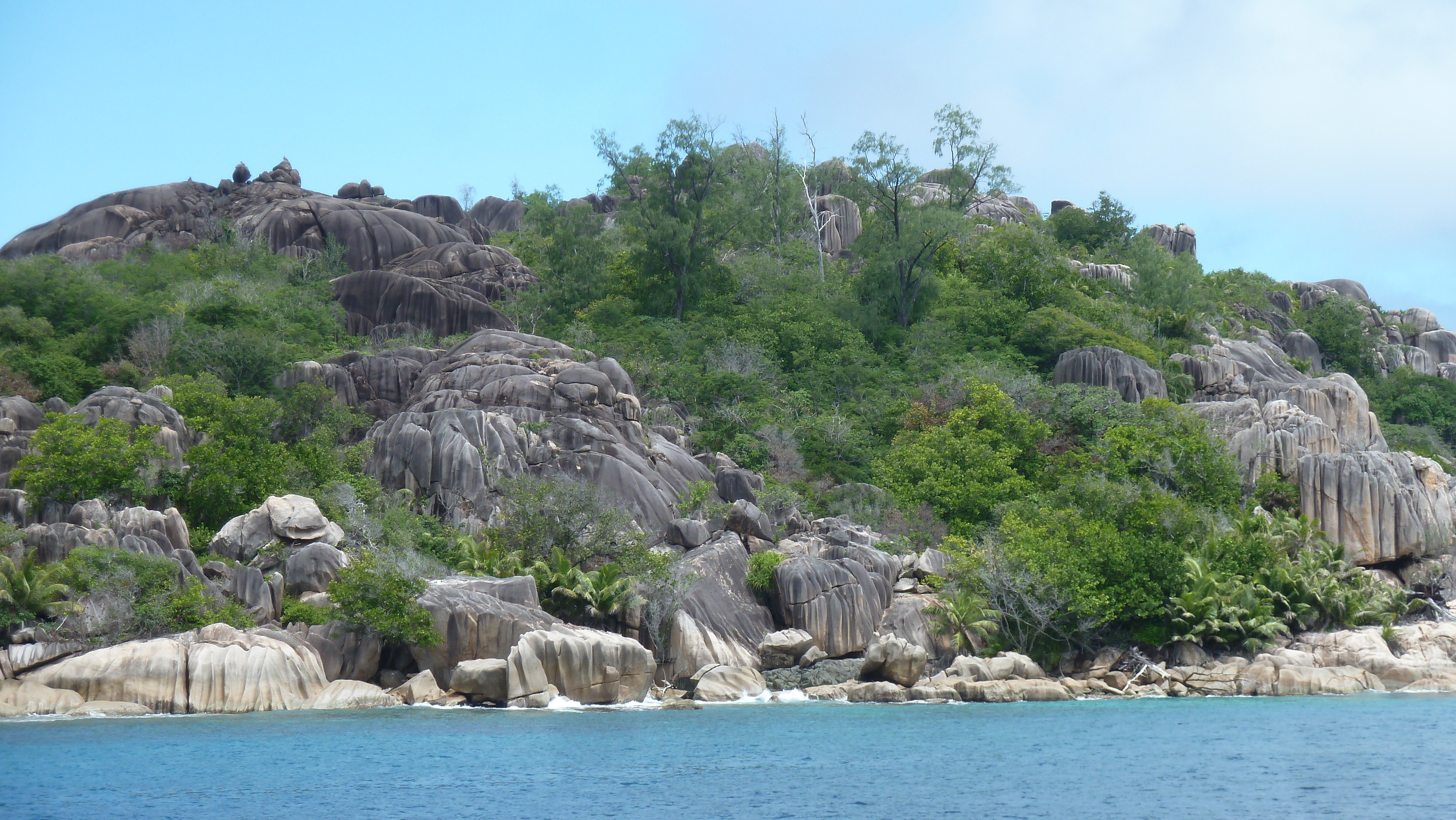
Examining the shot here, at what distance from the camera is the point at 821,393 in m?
58.7

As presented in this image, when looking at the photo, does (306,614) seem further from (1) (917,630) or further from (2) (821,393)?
(2) (821,393)

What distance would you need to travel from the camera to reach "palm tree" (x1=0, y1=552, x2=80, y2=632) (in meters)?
30.8

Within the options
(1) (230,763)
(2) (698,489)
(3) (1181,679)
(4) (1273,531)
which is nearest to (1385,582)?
(4) (1273,531)

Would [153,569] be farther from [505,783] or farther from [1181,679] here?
[1181,679]

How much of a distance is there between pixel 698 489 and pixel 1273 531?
21.7 meters

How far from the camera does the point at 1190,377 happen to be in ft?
195

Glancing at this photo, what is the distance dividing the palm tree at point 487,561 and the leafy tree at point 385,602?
386 cm

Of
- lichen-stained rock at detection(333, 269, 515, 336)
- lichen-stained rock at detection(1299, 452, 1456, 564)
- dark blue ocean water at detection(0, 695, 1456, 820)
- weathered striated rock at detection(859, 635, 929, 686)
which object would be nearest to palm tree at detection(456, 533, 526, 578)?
dark blue ocean water at detection(0, 695, 1456, 820)

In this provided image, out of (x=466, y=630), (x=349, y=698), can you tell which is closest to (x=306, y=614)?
(x=349, y=698)

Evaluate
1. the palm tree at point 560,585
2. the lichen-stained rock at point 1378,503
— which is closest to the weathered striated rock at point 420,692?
the palm tree at point 560,585

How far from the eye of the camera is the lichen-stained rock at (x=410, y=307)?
209 ft

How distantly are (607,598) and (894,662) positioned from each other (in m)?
9.30

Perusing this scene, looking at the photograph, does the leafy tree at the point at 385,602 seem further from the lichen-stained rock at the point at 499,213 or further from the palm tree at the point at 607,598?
the lichen-stained rock at the point at 499,213

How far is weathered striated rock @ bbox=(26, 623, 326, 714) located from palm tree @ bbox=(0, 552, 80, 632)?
1.59 m
